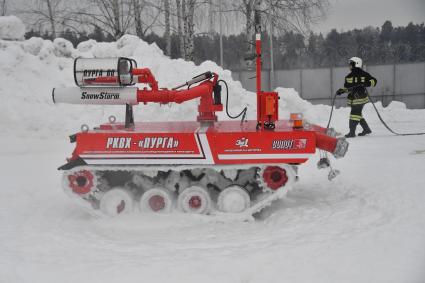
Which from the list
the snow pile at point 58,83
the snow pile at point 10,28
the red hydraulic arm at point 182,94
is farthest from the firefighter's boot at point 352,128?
the snow pile at point 10,28

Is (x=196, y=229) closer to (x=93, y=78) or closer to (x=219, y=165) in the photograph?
(x=219, y=165)

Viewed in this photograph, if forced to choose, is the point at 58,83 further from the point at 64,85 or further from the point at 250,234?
the point at 250,234

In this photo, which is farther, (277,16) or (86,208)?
(277,16)

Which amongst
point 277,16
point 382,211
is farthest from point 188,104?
point 382,211

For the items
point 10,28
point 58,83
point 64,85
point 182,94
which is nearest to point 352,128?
point 182,94

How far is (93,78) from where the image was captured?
574 centimetres

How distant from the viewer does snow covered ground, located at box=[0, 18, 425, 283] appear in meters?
4.02

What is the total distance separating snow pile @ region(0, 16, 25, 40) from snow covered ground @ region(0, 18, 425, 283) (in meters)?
5.75

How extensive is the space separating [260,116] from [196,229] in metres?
1.55

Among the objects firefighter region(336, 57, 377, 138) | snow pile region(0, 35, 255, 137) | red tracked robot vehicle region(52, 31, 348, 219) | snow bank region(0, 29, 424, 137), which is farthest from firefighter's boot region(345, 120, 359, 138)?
red tracked robot vehicle region(52, 31, 348, 219)

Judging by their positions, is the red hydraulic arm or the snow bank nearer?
the red hydraulic arm

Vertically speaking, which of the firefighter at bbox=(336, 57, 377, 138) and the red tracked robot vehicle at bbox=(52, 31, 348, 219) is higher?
the firefighter at bbox=(336, 57, 377, 138)

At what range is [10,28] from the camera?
45.5 ft

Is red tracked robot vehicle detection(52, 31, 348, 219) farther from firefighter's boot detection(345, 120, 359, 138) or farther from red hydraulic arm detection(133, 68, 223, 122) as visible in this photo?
firefighter's boot detection(345, 120, 359, 138)
